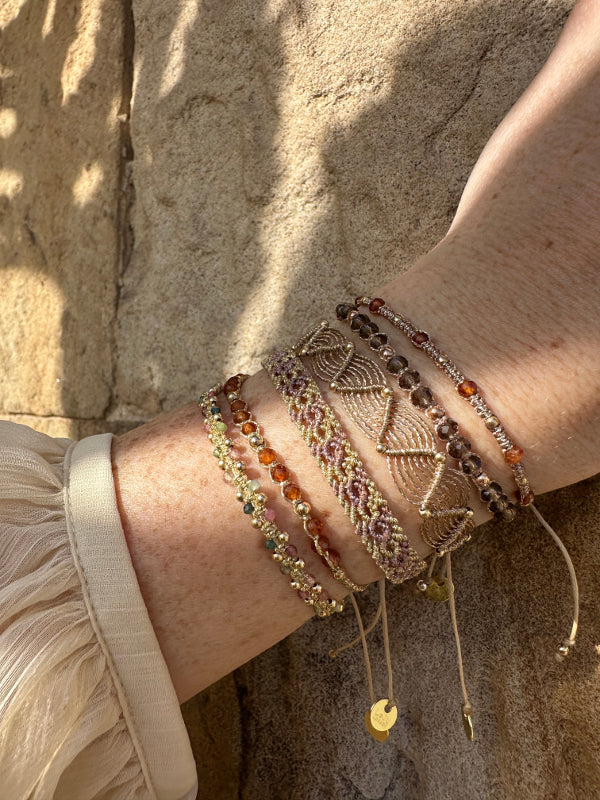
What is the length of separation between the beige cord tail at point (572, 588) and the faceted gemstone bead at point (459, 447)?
0.92 ft

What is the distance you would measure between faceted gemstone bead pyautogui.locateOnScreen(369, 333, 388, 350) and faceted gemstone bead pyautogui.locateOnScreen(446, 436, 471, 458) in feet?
0.57

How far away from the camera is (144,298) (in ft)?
5.69

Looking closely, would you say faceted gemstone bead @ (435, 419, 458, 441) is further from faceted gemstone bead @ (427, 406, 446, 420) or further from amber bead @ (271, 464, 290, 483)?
amber bead @ (271, 464, 290, 483)

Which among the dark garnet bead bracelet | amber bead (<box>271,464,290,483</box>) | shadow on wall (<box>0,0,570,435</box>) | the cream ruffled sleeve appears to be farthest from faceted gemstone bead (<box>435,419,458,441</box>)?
shadow on wall (<box>0,0,570,435</box>)

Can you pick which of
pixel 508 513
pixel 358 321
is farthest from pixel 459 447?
pixel 358 321

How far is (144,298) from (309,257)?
→ 484 millimetres

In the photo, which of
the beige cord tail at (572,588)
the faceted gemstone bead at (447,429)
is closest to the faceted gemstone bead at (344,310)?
the faceted gemstone bead at (447,429)

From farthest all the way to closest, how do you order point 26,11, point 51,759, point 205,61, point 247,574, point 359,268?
point 26,11 < point 205,61 < point 359,268 < point 247,574 < point 51,759

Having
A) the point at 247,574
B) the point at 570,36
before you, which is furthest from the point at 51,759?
the point at 570,36

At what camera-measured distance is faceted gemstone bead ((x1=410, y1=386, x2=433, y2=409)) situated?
94cm

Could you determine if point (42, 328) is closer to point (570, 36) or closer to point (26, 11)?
point (26, 11)

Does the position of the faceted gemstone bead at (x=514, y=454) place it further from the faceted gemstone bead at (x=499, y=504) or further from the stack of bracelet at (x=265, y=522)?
the stack of bracelet at (x=265, y=522)

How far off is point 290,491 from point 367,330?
10.4 inches

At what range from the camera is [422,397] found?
3.07 ft
